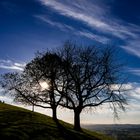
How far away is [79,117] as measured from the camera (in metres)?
60.2

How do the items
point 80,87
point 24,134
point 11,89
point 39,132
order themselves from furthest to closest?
point 11,89 → point 80,87 → point 39,132 → point 24,134

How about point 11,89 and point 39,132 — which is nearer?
point 39,132

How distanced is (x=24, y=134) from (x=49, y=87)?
74.1 ft

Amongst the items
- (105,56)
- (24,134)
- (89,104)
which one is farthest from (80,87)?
(24,134)

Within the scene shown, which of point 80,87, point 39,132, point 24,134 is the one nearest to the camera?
point 24,134

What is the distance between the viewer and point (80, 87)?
59156mm

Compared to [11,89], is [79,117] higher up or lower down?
lower down

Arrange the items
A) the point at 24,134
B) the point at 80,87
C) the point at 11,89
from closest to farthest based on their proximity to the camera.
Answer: the point at 24,134
the point at 80,87
the point at 11,89

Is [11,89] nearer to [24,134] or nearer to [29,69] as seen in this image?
[29,69]

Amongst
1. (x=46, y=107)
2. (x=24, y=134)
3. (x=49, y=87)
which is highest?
(x=49, y=87)

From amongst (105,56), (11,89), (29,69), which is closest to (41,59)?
(29,69)

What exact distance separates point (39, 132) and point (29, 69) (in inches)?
873

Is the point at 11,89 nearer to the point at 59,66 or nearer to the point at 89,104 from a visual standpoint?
the point at 59,66

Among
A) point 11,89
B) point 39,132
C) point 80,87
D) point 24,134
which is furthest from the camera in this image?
point 11,89
